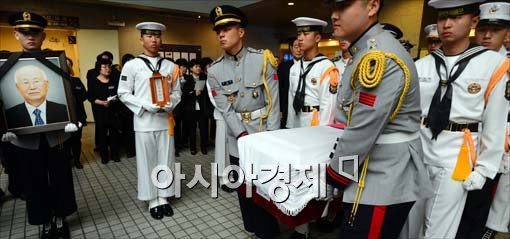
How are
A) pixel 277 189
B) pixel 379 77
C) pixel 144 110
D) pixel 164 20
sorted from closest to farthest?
pixel 379 77 < pixel 277 189 < pixel 144 110 < pixel 164 20

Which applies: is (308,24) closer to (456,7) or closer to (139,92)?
(456,7)

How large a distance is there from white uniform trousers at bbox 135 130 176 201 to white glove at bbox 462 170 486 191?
2.41 metres

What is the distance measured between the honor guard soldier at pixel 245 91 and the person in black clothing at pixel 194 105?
2.89m

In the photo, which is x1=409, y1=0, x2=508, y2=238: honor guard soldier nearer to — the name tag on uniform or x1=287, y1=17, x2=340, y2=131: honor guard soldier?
x1=287, y1=17, x2=340, y2=131: honor guard soldier

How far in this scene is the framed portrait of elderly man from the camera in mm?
2025

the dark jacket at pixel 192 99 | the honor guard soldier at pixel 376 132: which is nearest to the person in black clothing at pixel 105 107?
A: the dark jacket at pixel 192 99

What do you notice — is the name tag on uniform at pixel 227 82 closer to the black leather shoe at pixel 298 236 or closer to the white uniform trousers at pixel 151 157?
the white uniform trousers at pixel 151 157

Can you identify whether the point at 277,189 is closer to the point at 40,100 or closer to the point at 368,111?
the point at 368,111

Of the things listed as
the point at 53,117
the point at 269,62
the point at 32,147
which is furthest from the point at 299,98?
the point at 32,147

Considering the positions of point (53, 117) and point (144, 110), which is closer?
point (53, 117)

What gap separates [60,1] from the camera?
285 inches

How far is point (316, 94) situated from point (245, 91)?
2.70ft

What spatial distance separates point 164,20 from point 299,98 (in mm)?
7889

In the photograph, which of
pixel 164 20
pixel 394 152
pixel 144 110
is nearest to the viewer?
pixel 394 152
